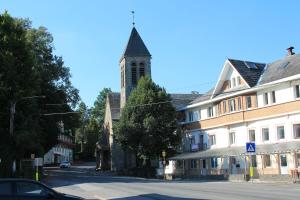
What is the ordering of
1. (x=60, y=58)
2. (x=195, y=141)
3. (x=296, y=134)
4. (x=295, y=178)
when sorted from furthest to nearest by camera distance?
(x=60, y=58), (x=195, y=141), (x=296, y=134), (x=295, y=178)

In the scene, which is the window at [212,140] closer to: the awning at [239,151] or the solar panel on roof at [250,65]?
the awning at [239,151]

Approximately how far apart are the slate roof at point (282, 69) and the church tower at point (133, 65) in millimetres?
28915

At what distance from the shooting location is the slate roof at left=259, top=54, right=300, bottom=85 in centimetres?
4617

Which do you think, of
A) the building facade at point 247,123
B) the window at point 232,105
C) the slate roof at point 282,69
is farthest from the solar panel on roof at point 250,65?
the window at point 232,105

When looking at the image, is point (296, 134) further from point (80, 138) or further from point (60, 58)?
point (80, 138)

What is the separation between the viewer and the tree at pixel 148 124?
5928 centimetres

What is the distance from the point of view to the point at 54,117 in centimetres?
6228

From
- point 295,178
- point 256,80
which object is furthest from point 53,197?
point 256,80

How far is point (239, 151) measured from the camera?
48.4m

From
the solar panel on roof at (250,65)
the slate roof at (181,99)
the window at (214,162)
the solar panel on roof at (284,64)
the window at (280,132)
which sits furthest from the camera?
the slate roof at (181,99)

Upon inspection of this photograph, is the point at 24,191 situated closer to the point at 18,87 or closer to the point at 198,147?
the point at 18,87

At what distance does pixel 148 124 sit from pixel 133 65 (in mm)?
21701

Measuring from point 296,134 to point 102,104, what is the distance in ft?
262

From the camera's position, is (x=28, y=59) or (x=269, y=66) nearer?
(x=28, y=59)
